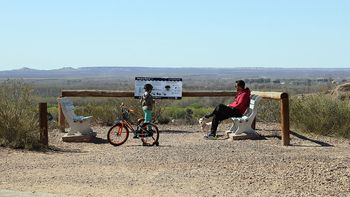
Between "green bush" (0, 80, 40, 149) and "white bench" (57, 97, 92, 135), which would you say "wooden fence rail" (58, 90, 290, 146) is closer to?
"white bench" (57, 97, 92, 135)

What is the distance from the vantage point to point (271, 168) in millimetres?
11266

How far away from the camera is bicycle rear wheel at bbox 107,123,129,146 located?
1549 centimetres

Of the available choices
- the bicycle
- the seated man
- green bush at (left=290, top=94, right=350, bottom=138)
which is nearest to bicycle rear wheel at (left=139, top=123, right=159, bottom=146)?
the bicycle

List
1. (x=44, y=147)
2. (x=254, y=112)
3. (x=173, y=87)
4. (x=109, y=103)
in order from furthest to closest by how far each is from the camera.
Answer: (x=109, y=103) < (x=173, y=87) < (x=254, y=112) < (x=44, y=147)

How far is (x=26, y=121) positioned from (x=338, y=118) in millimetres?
8432

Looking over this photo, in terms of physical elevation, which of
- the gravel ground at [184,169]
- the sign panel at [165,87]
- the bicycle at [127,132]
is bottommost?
the gravel ground at [184,169]

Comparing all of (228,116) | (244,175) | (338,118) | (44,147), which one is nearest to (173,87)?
(228,116)

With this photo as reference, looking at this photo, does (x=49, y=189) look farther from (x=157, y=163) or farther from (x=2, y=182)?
(x=157, y=163)

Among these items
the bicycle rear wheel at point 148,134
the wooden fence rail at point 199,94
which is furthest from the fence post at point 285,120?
the bicycle rear wheel at point 148,134

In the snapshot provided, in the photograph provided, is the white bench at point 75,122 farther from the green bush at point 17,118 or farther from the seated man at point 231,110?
the seated man at point 231,110

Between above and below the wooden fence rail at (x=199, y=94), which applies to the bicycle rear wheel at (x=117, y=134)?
below

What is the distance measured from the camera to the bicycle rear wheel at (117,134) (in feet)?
50.8

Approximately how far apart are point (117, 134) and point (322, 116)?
19.2ft

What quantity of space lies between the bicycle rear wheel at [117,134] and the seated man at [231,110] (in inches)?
88.6
